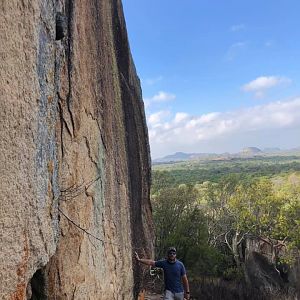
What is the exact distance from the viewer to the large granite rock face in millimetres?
4469

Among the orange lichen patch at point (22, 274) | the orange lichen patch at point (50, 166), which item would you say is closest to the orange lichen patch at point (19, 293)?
the orange lichen patch at point (22, 274)

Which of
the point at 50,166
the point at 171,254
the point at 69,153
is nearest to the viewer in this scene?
the point at 50,166

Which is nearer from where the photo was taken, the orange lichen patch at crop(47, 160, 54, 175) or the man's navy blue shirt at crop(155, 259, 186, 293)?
the orange lichen patch at crop(47, 160, 54, 175)

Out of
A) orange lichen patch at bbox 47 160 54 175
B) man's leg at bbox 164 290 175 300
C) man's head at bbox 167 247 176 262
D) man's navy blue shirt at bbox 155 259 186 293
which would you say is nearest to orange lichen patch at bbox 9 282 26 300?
orange lichen patch at bbox 47 160 54 175

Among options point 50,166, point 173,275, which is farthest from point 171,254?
point 50,166

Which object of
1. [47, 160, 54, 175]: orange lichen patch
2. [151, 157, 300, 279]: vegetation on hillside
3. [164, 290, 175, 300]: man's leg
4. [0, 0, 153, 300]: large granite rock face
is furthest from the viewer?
[151, 157, 300, 279]: vegetation on hillside

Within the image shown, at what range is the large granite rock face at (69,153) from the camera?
4.47 m

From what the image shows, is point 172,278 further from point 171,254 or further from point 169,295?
point 171,254

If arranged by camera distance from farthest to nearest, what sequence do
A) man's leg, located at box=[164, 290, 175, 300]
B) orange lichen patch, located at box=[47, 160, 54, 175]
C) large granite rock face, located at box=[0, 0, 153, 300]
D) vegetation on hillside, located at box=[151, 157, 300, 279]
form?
vegetation on hillside, located at box=[151, 157, 300, 279] → man's leg, located at box=[164, 290, 175, 300] → orange lichen patch, located at box=[47, 160, 54, 175] → large granite rock face, located at box=[0, 0, 153, 300]

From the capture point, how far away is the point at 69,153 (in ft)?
21.8

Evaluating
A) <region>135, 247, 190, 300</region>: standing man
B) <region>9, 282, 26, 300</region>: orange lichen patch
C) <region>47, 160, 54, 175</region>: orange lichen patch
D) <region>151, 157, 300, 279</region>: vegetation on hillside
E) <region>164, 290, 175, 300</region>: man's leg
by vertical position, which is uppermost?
<region>47, 160, 54, 175</region>: orange lichen patch

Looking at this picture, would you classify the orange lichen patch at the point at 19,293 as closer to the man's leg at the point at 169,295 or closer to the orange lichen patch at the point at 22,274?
the orange lichen patch at the point at 22,274

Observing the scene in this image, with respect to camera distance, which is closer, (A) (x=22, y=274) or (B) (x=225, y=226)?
(A) (x=22, y=274)

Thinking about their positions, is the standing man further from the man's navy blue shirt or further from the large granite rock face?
the large granite rock face
